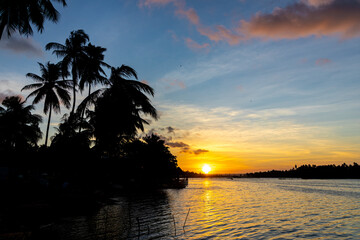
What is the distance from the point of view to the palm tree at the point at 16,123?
145 feet

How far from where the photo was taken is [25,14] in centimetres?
1677

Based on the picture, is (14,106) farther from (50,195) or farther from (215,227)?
(215,227)

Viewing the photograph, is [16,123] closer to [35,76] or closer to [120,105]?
→ [35,76]

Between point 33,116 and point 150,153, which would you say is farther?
point 150,153

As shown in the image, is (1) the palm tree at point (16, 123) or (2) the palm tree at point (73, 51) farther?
(1) the palm tree at point (16, 123)

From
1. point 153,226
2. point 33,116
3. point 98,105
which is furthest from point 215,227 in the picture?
point 33,116

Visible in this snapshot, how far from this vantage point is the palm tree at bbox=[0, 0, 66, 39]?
1552 cm

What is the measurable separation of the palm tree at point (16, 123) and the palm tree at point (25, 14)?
113 ft

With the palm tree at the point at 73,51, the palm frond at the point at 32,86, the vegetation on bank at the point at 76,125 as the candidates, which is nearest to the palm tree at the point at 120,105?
the vegetation on bank at the point at 76,125

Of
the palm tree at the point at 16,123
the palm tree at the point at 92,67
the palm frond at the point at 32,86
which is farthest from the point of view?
the palm tree at the point at 16,123

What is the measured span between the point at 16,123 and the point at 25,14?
Answer: 3706 centimetres

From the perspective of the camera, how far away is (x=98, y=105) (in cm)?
1777

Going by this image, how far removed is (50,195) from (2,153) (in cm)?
704

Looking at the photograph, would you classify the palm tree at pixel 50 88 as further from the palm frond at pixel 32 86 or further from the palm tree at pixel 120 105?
the palm tree at pixel 120 105
